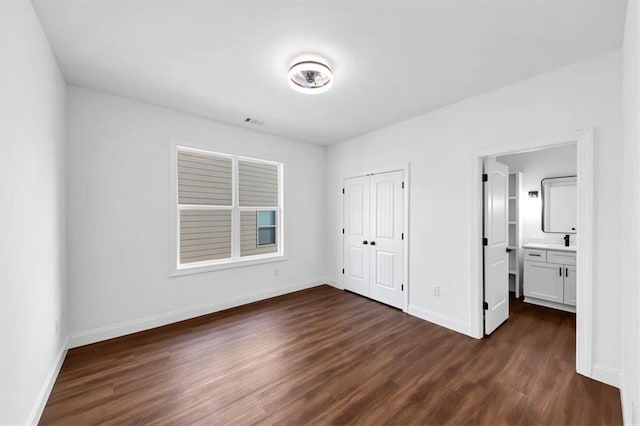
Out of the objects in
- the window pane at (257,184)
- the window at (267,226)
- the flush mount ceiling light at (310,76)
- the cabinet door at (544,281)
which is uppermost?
the flush mount ceiling light at (310,76)

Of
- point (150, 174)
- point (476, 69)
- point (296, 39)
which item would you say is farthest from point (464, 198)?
point (150, 174)

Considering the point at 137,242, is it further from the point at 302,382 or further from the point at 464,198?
the point at 464,198

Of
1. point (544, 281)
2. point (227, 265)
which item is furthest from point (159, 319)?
point (544, 281)

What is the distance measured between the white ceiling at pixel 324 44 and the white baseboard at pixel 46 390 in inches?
104

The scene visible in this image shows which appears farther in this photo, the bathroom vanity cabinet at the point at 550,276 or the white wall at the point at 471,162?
the bathroom vanity cabinet at the point at 550,276

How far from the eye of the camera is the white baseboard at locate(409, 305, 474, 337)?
2.98 metres

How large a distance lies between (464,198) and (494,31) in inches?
66.2

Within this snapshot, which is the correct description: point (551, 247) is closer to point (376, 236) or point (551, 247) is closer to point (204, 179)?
point (376, 236)

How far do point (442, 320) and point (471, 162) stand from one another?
1966 mm

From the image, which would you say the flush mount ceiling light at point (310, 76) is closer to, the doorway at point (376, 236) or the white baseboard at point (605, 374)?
the doorway at point (376, 236)

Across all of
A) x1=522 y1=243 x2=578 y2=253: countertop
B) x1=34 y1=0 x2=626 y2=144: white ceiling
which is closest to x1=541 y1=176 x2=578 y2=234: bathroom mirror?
x1=522 y1=243 x2=578 y2=253: countertop

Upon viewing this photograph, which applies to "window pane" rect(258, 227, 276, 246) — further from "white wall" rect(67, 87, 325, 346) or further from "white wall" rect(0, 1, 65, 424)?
"white wall" rect(0, 1, 65, 424)

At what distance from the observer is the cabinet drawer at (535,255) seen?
12.5 ft

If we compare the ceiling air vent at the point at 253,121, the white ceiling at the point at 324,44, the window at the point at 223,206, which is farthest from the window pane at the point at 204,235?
the white ceiling at the point at 324,44
